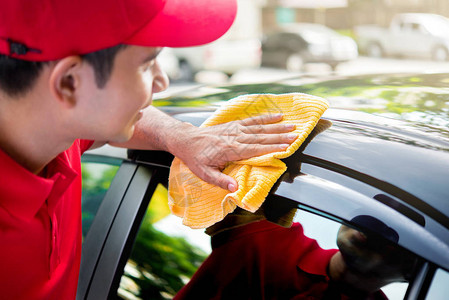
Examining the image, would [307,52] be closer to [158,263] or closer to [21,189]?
[158,263]

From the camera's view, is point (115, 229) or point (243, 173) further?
point (115, 229)

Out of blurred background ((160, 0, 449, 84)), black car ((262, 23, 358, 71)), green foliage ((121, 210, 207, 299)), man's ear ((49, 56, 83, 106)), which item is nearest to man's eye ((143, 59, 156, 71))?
man's ear ((49, 56, 83, 106))

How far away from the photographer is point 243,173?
1.26 metres

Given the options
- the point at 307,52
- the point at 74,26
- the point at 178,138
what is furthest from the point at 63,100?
the point at 307,52

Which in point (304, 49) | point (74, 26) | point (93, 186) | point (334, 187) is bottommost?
point (304, 49)

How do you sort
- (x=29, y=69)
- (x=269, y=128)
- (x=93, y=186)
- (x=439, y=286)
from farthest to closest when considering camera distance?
(x=93, y=186), (x=269, y=128), (x=29, y=69), (x=439, y=286)

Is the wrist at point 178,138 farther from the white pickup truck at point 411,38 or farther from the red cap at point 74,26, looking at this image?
the white pickup truck at point 411,38

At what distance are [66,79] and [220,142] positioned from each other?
424 mm

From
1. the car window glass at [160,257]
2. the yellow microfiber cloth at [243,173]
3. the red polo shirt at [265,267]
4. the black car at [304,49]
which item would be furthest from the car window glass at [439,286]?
the black car at [304,49]

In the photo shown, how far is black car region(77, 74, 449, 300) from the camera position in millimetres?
1045

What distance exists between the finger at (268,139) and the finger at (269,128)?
0.08ft

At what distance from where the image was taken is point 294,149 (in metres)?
1.25

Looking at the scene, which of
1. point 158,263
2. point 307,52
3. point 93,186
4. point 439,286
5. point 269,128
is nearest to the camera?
point 439,286

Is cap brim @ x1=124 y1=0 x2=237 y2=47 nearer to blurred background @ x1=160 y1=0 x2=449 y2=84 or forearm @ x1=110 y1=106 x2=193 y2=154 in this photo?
forearm @ x1=110 y1=106 x2=193 y2=154
